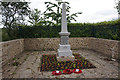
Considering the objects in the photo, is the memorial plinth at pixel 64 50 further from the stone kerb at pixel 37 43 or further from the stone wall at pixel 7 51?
the stone kerb at pixel 37 43

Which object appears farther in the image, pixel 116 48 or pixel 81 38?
pixel 81 38

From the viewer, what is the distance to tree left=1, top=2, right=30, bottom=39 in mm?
7430

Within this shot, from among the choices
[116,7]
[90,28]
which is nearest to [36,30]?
[90,28]

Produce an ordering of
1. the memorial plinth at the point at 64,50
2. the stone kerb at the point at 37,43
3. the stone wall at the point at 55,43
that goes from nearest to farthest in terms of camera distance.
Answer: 1. the memorial plinth at the point at 64,50
2. the stone wall at the point at 55,43
3. the stone kerb at the point at 37,43

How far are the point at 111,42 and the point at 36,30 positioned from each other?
6408 millimetres

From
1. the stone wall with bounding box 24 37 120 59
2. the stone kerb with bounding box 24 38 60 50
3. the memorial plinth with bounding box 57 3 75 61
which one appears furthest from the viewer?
the stone kerb with bounding box 24 38 60 50

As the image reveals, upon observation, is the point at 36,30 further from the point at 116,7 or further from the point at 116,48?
the point at 116,7

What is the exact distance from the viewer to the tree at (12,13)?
7430 mm

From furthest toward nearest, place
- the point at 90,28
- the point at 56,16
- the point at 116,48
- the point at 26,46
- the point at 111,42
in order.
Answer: the point at 56,16 < the point at 90,28 < the point at 26,46 < the point at 111,42 < the point at 116,48

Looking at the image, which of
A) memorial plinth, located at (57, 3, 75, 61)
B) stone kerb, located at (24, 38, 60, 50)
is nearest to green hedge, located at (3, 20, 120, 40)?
stone kerb, located at (24, 38, 60, 50)

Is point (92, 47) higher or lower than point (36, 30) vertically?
lower

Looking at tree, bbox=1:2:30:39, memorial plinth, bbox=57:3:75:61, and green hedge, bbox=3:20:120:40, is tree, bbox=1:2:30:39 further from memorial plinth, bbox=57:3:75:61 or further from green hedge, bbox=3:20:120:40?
memorial plinth, bbox=57:3:75:61

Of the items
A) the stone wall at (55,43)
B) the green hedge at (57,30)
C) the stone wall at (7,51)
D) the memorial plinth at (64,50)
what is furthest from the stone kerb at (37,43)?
the memorial plinth at (64,50)

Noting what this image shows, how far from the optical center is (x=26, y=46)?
9031 mm
